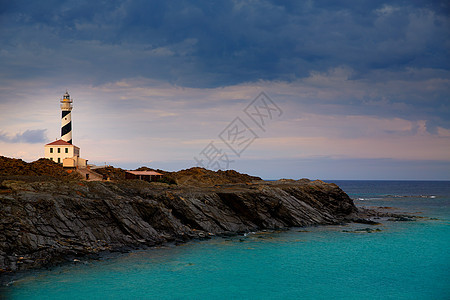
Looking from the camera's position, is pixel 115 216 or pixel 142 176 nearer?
pixel 115 216

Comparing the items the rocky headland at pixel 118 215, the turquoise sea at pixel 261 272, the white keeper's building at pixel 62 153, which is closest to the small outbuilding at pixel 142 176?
the white keeper's building at pixel 62 153

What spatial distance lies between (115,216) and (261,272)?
1631 centimetres

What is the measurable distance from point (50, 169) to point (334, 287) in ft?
176

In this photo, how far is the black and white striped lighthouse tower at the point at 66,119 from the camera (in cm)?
7819

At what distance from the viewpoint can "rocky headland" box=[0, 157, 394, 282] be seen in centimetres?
2889

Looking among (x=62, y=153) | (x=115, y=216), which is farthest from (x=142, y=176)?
(x=115, y=216)

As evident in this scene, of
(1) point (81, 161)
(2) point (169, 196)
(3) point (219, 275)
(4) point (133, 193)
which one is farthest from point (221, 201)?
(1) point (81, 161)

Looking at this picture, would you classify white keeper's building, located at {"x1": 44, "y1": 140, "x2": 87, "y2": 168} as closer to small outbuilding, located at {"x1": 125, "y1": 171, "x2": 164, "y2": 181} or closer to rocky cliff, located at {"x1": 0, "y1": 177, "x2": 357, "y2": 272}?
small outbuilding, located at {"x1": 125, "y1": 171, "x2": 164, "y2": 181}

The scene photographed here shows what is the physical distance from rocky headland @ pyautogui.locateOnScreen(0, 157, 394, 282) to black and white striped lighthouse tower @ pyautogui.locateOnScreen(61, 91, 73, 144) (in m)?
17.6

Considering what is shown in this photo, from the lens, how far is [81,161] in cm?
7525

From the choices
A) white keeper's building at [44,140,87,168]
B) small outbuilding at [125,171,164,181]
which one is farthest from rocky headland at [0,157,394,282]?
small outbuilding at [125,171,164,181]

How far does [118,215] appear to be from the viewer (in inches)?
1439

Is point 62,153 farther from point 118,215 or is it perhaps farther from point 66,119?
point 118,215

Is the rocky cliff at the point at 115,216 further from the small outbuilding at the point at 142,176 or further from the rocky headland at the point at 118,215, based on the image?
the small outbuilding at the point at 142,176
